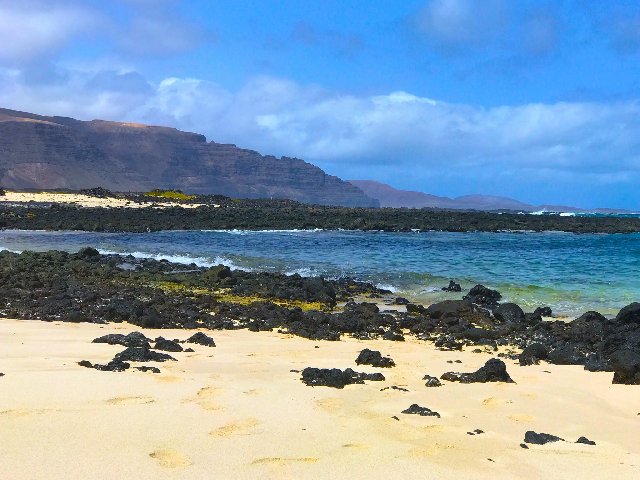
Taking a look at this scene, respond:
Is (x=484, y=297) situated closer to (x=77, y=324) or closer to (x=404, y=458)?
(x=77, y=324)

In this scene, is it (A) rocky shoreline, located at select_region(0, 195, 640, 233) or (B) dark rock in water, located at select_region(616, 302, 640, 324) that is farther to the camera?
(A) rocky shoreline, located at select_region(0, 195, 640, 233)

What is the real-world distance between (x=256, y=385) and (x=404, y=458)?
7.22 feet

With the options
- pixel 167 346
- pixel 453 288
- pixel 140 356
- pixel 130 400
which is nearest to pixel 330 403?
pixel 130 400

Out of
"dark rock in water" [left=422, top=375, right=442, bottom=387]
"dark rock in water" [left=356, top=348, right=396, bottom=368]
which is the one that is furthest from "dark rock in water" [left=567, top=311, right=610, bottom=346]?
"dark rock in water" [left=422, top=375, right=442, bottom=387]

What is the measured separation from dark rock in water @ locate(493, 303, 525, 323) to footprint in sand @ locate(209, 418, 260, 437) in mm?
9703

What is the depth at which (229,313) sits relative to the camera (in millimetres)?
12781

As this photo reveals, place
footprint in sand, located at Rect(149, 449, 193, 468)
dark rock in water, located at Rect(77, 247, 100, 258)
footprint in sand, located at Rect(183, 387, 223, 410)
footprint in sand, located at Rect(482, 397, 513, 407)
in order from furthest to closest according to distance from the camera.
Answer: dark rock in water, located at Rect(77, 247, 100, 258)
footprint in sand, located at Rect(482, 397, 513, 407)
footprint in sand, located at Rect(183, 387, 223, 410)
footprint in sand, located at Rect(149, 449, 193, 468)

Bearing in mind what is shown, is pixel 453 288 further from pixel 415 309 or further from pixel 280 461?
pixel 280 461

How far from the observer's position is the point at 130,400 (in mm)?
5148

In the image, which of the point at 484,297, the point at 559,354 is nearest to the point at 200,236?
the point at 484,297

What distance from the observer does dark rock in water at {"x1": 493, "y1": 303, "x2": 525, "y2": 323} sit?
13.8 meters

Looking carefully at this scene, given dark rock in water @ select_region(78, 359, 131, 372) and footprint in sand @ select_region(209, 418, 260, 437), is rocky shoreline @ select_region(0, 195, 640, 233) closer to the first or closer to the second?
dark rock in water @ select_region(78, 359, 131, 372)

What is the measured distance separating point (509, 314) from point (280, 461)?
10.8 meters

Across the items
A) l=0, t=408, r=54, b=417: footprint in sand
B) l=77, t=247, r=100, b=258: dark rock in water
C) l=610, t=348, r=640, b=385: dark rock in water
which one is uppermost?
l=610, t=348, r=640, b=385: dark rock in water
